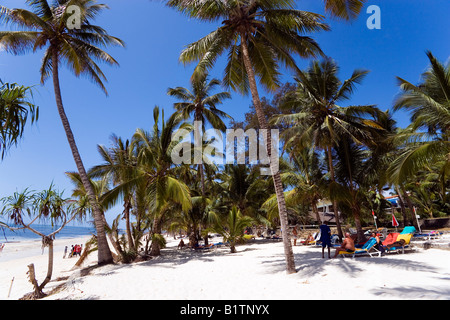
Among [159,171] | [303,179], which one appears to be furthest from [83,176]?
[303,179]

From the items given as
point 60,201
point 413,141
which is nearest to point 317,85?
point 413,141

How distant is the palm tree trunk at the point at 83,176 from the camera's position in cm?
1076

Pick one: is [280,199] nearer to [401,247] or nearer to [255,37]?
[401,247]

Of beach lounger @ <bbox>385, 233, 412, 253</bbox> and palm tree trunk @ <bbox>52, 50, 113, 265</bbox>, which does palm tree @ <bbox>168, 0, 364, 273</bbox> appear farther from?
palm tree trunk @ <bbox>52, 50, 113, 265</bbox>

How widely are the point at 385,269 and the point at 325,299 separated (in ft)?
9.36

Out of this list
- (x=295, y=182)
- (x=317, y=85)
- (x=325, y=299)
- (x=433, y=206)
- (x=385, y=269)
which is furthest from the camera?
(x=433, y=206)

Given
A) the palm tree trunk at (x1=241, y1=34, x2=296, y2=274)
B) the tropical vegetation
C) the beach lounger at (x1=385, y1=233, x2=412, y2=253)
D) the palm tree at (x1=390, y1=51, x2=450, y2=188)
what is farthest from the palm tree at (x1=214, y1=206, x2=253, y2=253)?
the palm tree at (x1=390, y1=51, x2=450, y2=188)

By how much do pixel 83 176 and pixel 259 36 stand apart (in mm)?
9704

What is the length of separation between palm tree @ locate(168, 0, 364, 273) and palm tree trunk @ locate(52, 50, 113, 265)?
668cm

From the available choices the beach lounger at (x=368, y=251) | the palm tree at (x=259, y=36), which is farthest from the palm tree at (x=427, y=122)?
the palm tree at (x=259, y=36)

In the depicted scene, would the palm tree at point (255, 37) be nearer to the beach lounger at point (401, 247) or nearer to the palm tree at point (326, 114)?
the palm tree at point (326, 114)

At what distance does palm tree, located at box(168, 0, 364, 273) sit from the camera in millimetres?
7641

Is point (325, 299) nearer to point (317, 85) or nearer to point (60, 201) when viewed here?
point (60, 201)

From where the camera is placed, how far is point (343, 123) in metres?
11.5
